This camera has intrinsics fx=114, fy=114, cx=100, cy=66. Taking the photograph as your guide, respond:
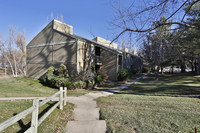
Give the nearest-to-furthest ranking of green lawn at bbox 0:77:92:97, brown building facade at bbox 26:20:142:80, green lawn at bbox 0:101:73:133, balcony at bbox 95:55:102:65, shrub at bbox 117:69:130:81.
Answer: green lawn at bbox 0:101:73:133 → green lawn at bbox 0:77:92:97 → brown building facade at bbox 26:20:142:80 → shrub at bbox 117:69:130:81 → balcony at bbox 95:55:102:65

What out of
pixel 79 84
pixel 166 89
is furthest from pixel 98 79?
pixel 166 89

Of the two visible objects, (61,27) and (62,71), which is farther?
(61,27)

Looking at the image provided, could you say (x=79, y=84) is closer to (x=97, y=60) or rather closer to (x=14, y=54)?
(x=97, y=60)

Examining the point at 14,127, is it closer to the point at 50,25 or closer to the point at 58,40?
the point at 58,40

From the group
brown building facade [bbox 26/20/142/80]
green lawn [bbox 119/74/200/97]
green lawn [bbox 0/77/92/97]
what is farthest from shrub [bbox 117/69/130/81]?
green lawn [bbox 0/77/92/97]

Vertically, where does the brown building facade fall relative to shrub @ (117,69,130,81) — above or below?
above

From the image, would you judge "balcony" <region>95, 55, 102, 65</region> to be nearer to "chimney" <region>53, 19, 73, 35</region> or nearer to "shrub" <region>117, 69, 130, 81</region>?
"shrub" <region>117, 69, 130, 81</region>

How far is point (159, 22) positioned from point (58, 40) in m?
12.2

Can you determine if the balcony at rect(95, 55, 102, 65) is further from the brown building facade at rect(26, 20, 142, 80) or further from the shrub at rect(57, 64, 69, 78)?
the shrub at rect(57, 64, 69, 78)

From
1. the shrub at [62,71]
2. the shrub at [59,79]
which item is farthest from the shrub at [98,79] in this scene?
the shrub at [62,71]

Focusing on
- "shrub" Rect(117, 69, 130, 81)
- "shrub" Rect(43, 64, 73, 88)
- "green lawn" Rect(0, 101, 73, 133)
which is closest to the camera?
"green lawn" Rect(0, 101, 73, 133)

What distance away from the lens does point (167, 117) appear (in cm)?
434

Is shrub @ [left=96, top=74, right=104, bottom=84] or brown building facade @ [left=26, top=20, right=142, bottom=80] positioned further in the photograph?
brown building facade @ [left=26, top=20, right=142, bottom=80]

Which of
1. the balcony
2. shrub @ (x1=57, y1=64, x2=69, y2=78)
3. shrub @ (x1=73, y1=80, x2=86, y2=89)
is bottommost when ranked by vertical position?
shrub @ (x1=73, y1=80, x2=86, y2=89)
